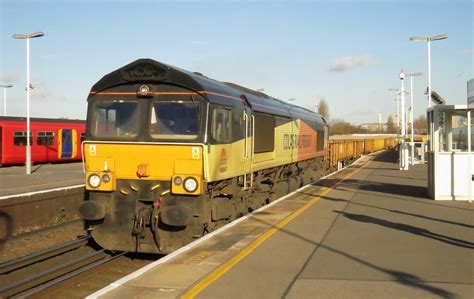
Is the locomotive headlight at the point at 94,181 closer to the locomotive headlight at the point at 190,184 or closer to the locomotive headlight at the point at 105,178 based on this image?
the locomotive headlight at the point at 105,178

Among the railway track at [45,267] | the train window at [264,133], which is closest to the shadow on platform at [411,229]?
the train window at [264,133]

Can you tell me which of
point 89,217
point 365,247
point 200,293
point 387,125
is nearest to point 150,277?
point 200,293

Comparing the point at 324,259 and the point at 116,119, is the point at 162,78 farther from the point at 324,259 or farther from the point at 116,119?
the point at 324,259

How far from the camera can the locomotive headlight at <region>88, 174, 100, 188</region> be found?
31.4ft

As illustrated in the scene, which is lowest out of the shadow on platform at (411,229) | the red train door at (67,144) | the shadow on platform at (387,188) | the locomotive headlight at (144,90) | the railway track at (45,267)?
the railway track at (45,267)

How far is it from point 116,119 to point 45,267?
11.0ft

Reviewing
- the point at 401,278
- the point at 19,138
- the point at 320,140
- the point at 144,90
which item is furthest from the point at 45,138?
the point at 401,278

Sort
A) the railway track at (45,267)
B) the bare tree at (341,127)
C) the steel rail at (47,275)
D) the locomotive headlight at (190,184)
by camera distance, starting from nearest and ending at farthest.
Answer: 1. the steel rail at (47,275)
2. the railway track at (45,267)
3. the locomotive headlight at (190,184)
4. the bare tree at (341,127)

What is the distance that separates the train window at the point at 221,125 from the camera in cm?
972

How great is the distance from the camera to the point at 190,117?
948cm

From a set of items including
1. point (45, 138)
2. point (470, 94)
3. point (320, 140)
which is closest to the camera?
point (470, 94)

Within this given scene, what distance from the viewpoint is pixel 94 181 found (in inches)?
378

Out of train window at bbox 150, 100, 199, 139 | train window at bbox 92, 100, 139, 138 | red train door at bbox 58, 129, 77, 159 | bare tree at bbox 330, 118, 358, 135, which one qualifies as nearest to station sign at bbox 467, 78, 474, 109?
train window at bbox 150, 100, 199, 139

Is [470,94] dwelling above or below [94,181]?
above
